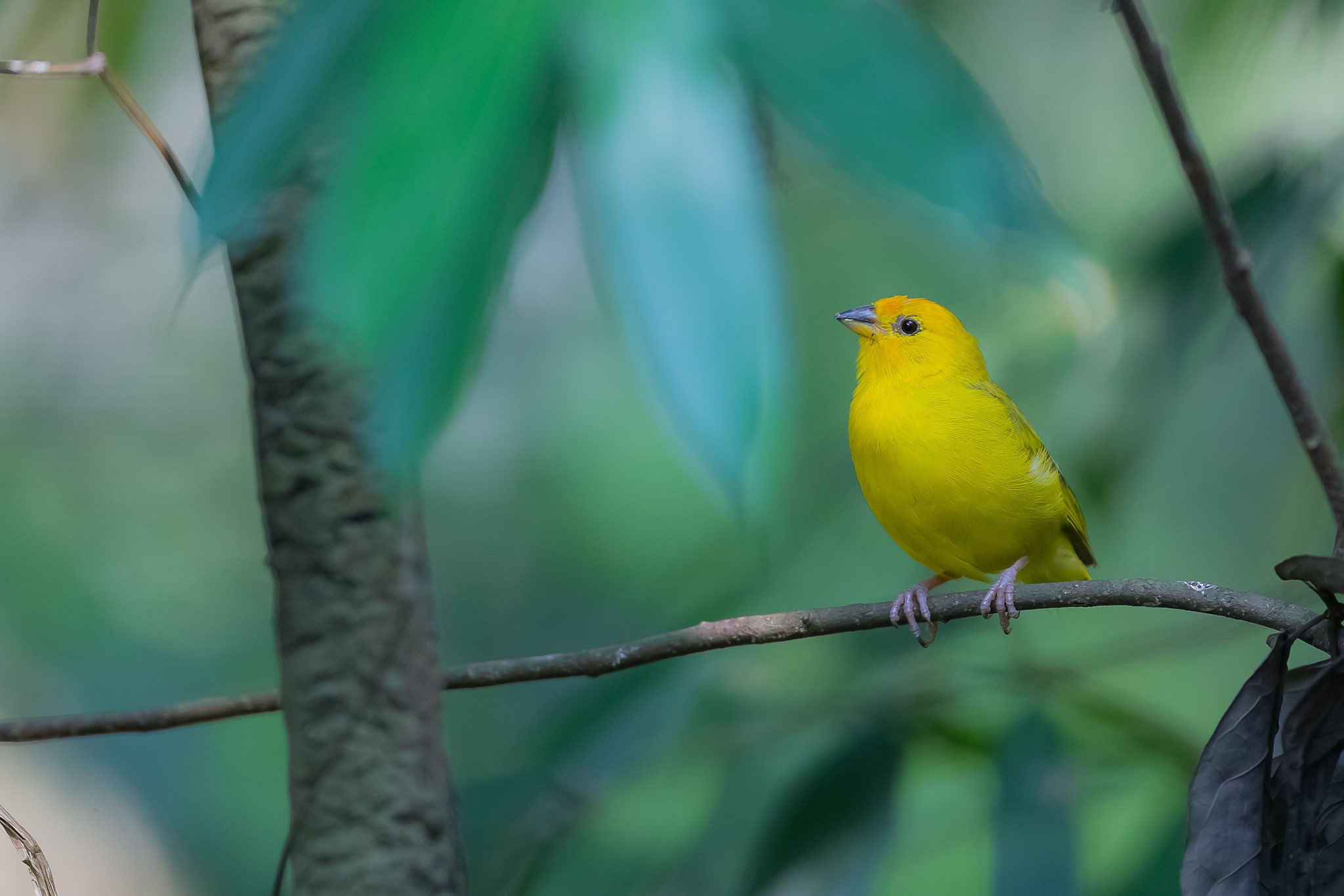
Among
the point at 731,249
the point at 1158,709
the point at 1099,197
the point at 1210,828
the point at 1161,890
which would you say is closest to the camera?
the point at 731,249

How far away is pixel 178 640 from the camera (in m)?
1.62

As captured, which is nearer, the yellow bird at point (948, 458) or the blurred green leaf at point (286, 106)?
the blurred green leaf at point (286, 106)

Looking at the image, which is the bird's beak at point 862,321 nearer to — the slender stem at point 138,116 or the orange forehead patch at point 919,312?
the orange forehead patch at point 919,312

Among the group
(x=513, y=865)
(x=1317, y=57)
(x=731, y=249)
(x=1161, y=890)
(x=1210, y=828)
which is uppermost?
(x=1317, y=57)

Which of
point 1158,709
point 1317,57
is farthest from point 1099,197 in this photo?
point 1158,709

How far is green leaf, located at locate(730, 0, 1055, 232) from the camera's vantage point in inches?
13.9

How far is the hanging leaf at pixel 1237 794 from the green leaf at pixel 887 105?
0.37 metres

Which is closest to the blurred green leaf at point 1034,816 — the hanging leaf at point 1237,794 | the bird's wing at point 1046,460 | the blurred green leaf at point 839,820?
the blurred green leaf at point 839,820

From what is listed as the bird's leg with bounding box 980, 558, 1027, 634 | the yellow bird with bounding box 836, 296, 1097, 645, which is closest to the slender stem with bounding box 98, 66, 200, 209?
the bird's leg with bounding box 980, 558, 1027, 634

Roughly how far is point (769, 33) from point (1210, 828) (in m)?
0.49

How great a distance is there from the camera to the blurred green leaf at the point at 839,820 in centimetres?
112

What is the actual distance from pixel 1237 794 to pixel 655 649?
0.35 metres

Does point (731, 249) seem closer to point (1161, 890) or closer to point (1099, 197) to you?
point (1161, 890)

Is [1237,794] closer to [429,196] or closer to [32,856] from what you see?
[429,196]
